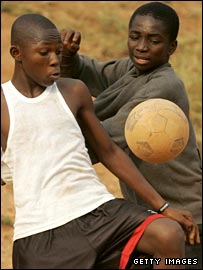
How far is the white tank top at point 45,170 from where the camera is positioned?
157 inches

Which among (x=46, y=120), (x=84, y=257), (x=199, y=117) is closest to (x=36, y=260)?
(x=84, y=257)

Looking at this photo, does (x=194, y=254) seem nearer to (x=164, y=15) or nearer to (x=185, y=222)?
(x=185, y=222)

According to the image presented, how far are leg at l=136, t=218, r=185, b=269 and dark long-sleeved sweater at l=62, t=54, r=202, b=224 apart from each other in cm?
81

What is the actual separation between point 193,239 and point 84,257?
1.89ft

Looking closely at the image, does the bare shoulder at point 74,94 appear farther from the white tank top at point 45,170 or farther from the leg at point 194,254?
the leg at point 194,254

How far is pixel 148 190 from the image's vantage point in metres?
4.30

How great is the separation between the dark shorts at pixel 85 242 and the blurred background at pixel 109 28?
17.6 feet

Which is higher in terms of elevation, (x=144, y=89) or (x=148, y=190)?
(x=144, y=89)

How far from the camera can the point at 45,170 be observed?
4.01 m

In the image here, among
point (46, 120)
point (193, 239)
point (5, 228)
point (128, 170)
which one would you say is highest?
point (46, 120)

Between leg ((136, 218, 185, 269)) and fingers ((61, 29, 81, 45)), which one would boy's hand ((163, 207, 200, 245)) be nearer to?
leg ((136, 218, 185, 269))

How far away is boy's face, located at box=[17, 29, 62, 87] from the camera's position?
415 cm

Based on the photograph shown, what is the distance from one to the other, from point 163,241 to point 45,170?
22.7 inches

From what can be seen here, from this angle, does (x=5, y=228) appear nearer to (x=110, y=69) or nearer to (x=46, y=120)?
(x=110, y=69)
